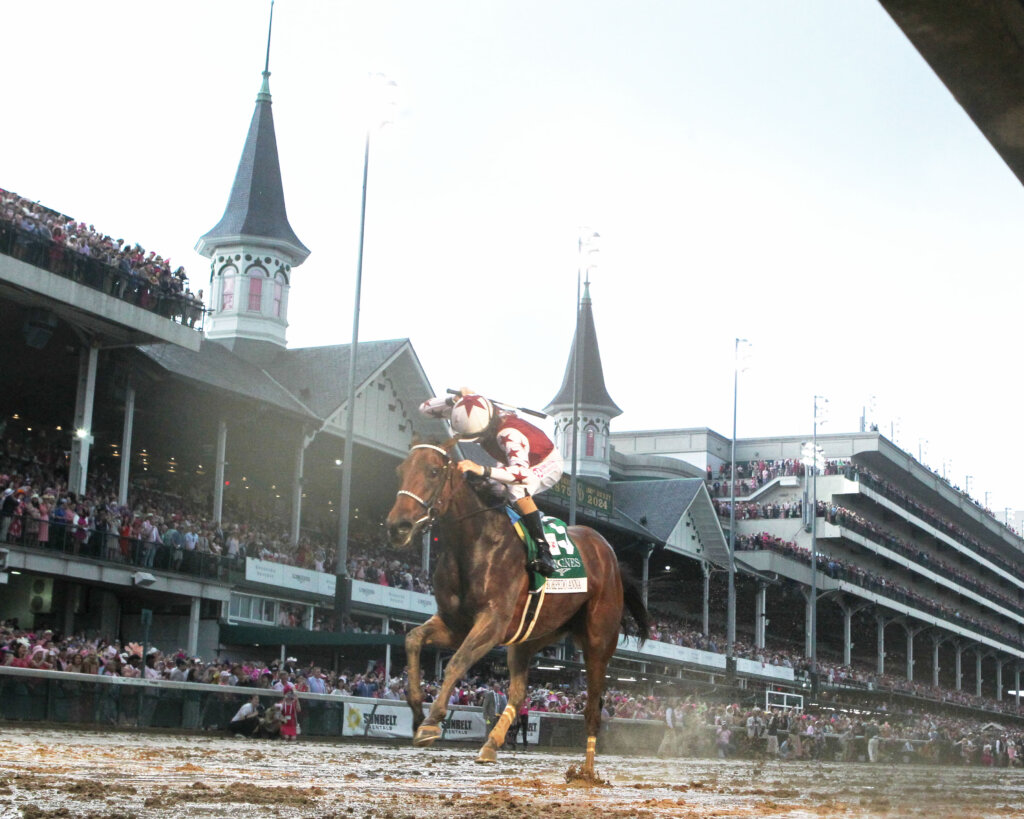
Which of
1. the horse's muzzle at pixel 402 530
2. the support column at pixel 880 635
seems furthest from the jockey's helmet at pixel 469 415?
the support column at pixel 880 635

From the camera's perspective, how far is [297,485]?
3734 cm

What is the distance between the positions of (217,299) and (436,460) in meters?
A: 43.6

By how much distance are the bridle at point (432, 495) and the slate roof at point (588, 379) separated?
223 ft

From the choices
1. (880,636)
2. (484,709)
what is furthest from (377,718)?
(880,636)

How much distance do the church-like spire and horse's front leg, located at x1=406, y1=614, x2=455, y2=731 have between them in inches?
1738

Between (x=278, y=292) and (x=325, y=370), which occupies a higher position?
(x=278, y=292)

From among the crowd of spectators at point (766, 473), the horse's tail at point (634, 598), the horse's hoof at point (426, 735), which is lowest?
the horse's hoof at point (426, 735)

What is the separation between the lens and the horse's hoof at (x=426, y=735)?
9.14 meters

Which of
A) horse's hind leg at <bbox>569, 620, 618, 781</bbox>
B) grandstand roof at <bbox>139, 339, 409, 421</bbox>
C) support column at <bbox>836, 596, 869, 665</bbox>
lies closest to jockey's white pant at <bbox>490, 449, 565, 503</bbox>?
horse's hind leg at <bbox>569, 620, 618, 781</bbox>

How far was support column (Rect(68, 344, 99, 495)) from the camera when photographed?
97.1ft

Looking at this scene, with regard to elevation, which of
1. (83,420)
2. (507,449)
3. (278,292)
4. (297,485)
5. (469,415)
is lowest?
(507,449)

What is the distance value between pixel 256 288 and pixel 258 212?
3361 millimetres

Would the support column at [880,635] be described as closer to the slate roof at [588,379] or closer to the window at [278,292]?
the slate roof at [588,379]

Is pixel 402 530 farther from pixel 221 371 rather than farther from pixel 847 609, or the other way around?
pixel 847 609
